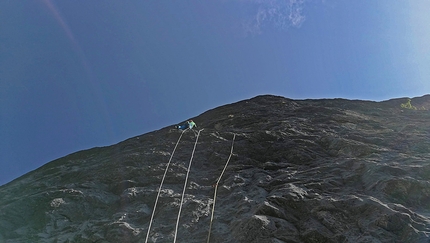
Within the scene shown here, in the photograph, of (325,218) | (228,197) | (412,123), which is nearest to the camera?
(325,218)

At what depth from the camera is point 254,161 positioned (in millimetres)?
10211

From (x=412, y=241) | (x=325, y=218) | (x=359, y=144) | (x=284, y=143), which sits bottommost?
(x=412, y=241)

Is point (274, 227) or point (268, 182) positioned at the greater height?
point (268, 182)

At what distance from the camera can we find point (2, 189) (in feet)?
33.6

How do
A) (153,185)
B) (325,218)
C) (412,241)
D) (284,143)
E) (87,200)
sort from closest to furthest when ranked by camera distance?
(412,241) → (325,218) → (87,200) → (153,185) → (284,143)

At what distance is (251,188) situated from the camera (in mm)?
8148

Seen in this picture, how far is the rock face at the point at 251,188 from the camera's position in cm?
614

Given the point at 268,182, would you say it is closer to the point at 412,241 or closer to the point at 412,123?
the point at 412,241

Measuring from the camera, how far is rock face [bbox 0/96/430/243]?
6.14 m

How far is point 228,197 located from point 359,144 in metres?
4.19

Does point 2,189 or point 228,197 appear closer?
point 228,197

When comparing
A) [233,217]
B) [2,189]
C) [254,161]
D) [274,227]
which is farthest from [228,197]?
[2,189]

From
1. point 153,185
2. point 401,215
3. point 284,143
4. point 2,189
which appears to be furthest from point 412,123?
point 2,189

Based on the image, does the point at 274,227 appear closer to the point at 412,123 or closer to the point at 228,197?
the point at 228,197
